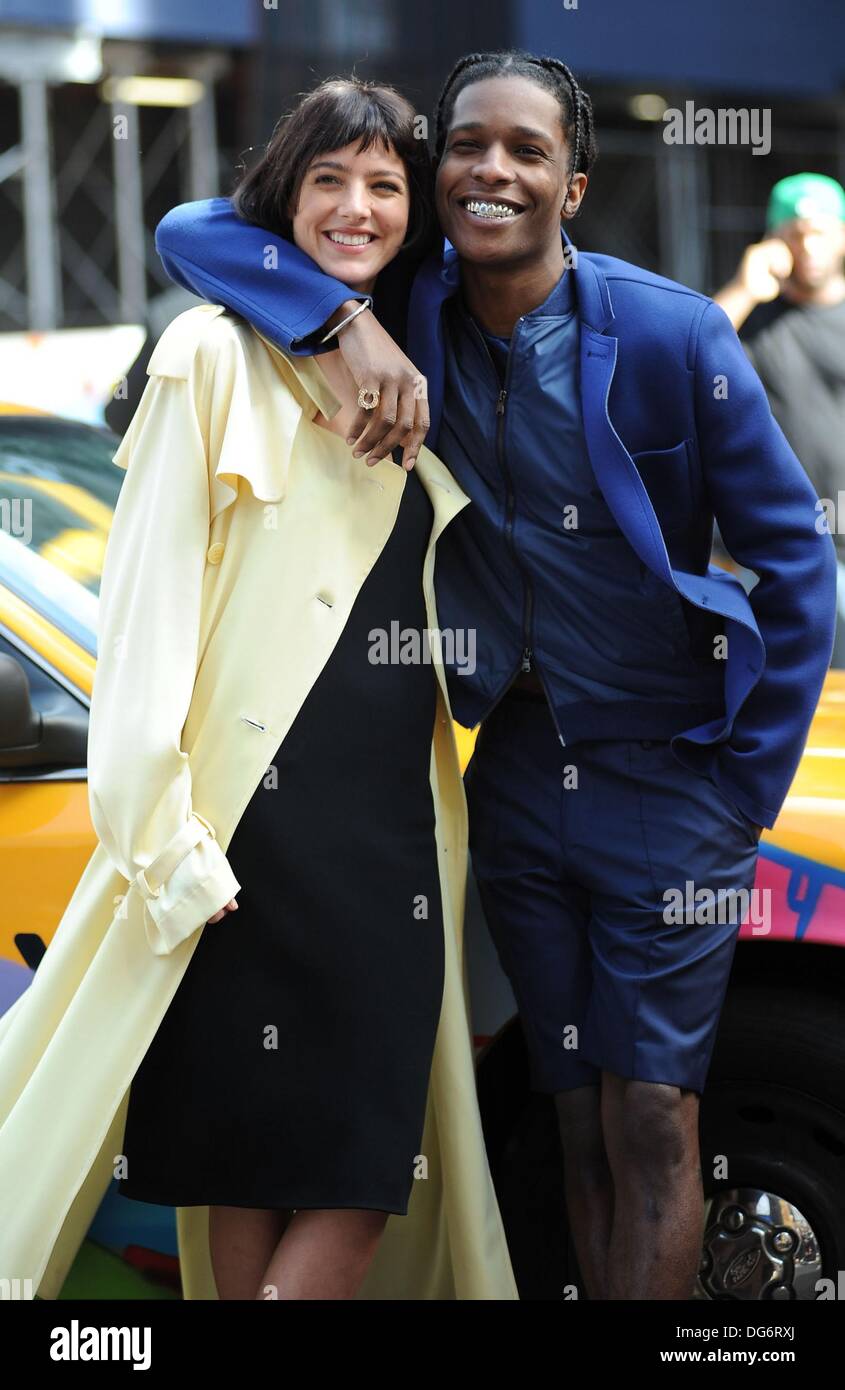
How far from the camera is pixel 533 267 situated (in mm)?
2467

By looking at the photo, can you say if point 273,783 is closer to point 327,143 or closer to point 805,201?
point 327,143

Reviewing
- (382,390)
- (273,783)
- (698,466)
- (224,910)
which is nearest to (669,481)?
(698,466)

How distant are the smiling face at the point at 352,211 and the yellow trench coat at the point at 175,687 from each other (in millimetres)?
161

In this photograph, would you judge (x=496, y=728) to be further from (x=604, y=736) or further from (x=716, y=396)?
(x=716, y=396)

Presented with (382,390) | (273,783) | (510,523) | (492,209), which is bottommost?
(273,783)

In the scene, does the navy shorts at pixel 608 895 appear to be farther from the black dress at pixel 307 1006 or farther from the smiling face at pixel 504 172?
the smiling face at pixel 504 172

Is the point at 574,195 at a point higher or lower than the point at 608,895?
higher

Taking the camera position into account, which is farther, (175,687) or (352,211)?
(352,211)

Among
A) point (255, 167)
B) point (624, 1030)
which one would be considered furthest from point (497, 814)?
point (255, 167)

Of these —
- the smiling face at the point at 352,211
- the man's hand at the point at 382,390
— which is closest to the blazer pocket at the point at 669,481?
the man's hand at the point at 382,390

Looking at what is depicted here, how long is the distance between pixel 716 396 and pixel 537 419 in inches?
10.0

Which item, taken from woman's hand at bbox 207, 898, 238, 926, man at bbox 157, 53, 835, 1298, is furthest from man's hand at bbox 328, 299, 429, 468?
woman's hand at bbox 207, 898, 238, 926

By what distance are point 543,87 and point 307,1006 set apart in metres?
1.33

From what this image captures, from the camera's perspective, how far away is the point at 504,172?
2395mm
